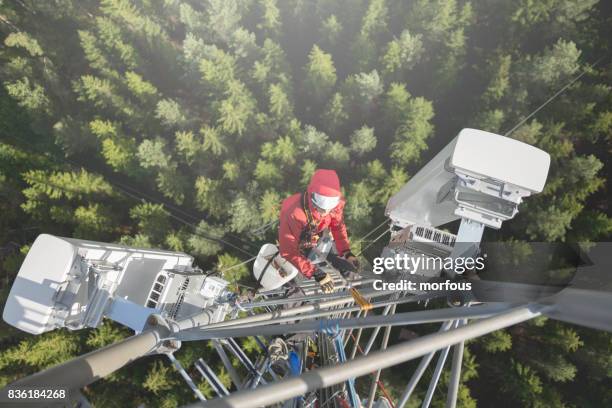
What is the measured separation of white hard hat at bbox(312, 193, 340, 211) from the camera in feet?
15.8

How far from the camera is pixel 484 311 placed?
2.56 m

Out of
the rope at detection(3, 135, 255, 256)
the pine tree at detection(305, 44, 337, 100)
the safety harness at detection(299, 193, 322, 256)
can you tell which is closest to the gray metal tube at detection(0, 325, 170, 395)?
the safety harness at detection(299, 193, 322, 256)

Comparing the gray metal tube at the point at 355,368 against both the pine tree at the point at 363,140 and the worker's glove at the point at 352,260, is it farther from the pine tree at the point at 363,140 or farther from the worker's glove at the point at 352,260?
the pine tree at the point at 363,140

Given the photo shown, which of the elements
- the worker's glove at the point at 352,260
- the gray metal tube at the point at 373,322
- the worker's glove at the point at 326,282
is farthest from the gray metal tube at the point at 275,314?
the worker's glove at the point at 352,260

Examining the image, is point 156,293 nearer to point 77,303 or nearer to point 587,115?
point 77,303

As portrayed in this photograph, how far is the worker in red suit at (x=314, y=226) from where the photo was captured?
4820 mm

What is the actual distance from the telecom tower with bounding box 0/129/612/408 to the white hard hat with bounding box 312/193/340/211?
3.49 ft

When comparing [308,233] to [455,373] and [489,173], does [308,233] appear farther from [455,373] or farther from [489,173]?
[455,373]

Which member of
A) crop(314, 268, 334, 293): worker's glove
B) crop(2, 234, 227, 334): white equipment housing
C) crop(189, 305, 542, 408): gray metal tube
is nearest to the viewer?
crop(189, 305, 542, 408): gray metal tube

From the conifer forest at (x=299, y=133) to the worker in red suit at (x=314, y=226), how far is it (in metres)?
4.63

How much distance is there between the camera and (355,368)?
1959 mm

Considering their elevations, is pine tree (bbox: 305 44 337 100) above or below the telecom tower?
above

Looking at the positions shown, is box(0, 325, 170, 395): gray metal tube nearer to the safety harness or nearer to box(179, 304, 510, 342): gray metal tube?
box(179, 304, 510, 342): gray metal tube

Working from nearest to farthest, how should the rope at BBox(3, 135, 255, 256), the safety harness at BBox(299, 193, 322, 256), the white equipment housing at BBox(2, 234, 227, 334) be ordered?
the white equipment housing at BBox(2, 234, 227, 334) → the safety harness at BBox(299, 193, 322, 256) → the rope at BBox(3, 135, 255, 256)
